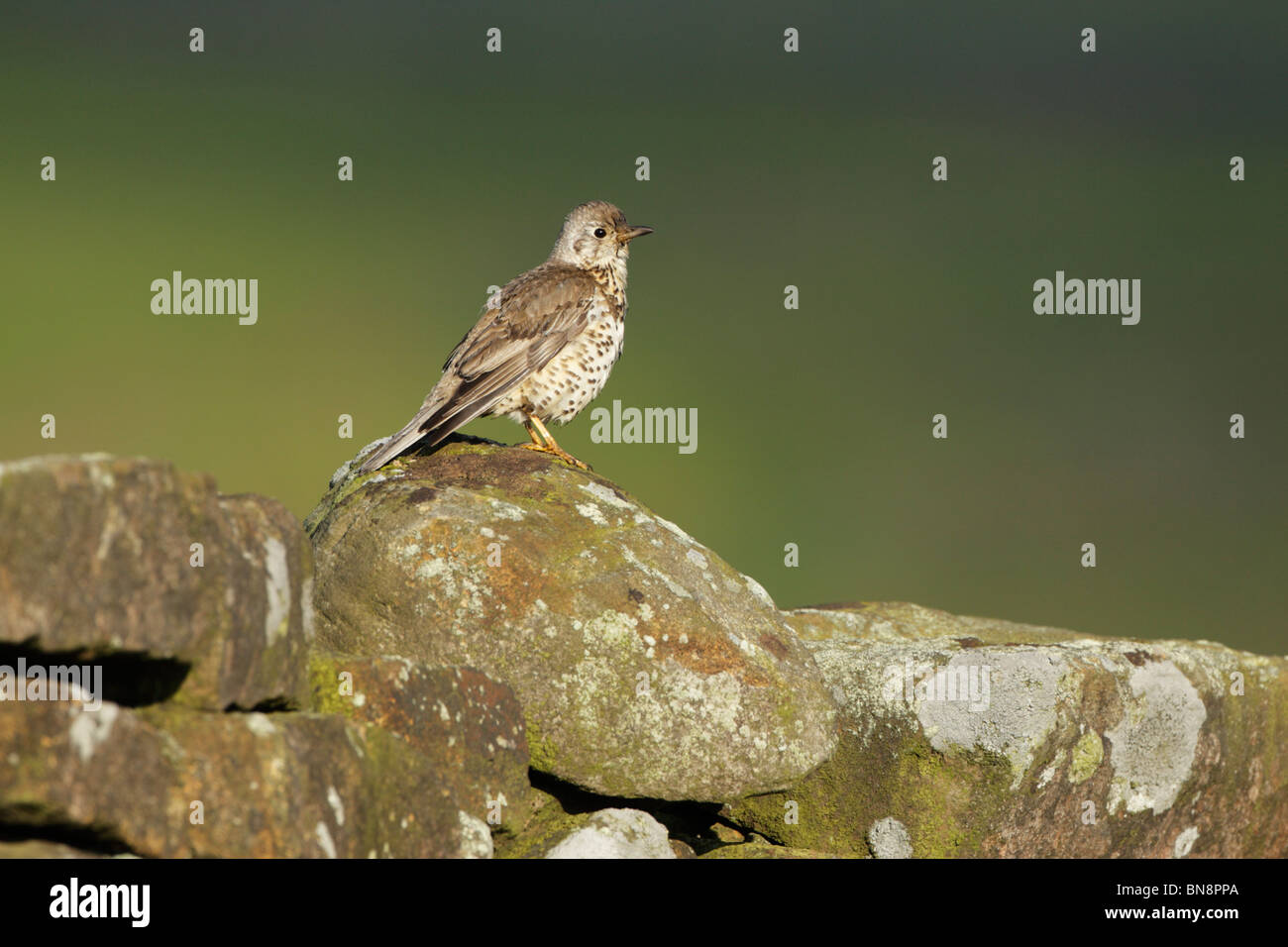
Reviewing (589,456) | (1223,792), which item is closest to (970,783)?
(1223,792)

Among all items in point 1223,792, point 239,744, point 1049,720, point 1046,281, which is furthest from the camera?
point 1046,281

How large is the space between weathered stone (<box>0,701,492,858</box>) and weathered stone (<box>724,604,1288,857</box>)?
7.95 ft

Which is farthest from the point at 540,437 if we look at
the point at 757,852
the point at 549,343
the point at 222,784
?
the point at 222,784

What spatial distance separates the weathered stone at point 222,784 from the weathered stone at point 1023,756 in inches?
95.4

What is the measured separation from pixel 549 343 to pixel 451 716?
14.1 feet

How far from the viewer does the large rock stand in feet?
19.1

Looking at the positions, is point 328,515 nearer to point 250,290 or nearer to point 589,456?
point 589,456

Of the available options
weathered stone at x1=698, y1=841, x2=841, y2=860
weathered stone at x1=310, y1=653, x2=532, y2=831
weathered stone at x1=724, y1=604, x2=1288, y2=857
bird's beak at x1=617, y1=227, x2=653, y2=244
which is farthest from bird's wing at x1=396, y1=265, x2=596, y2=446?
weathered stone at x1=698, y1=841, x2=841, y2=860

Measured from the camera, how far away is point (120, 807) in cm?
381

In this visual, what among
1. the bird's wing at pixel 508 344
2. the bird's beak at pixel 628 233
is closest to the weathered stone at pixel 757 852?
the bird's wing at pixel 508 344

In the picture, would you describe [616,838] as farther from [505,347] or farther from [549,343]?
[549,343]

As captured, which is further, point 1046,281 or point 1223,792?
point 1046,281

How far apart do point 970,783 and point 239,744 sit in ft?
12.4

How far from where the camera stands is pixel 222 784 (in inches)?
161
